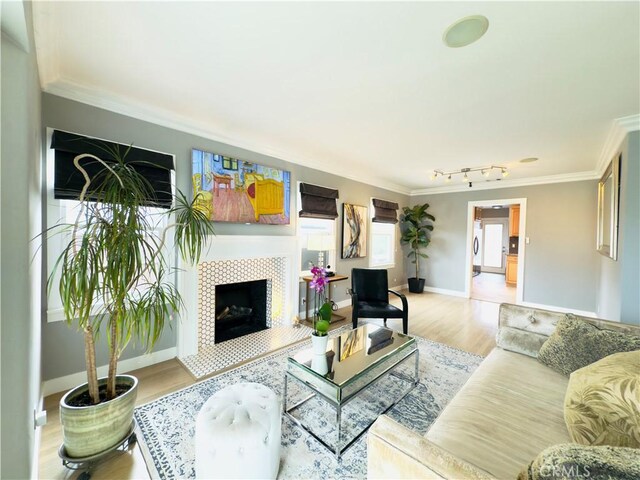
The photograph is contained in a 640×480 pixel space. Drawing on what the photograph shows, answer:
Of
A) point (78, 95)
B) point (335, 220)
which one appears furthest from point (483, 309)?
point (78, 95)

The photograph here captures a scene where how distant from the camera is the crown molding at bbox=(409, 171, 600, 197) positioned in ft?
14.1

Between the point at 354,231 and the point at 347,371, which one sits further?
the point at 354,231

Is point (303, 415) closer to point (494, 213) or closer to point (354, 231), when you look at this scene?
point (354, 231)

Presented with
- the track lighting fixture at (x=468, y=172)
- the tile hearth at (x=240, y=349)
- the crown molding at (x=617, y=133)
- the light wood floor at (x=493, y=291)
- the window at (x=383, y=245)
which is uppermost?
the track lighting fixture at (x=468, y=172)

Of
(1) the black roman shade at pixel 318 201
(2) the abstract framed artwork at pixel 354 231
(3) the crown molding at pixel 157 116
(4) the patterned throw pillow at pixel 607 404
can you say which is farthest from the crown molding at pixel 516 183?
(4) the patterned throw pillow at pixel 607 404

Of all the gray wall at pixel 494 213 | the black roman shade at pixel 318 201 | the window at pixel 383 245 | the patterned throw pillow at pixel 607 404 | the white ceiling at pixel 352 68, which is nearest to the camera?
the patterned throw pillow at pixel 607 404

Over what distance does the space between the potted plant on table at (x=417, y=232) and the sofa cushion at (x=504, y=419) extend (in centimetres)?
429

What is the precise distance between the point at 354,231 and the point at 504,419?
363 centimetres

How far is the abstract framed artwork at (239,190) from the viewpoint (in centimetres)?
277

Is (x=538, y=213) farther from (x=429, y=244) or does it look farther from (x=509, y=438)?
(x=509, y=438)

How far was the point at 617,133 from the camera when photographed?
2.58m

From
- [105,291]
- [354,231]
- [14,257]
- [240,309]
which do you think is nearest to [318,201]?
[354,231]

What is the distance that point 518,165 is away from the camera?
3.96 metres

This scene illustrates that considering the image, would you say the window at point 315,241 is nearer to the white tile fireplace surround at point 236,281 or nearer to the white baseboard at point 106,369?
the white tile fireplace surround at point 236,281
